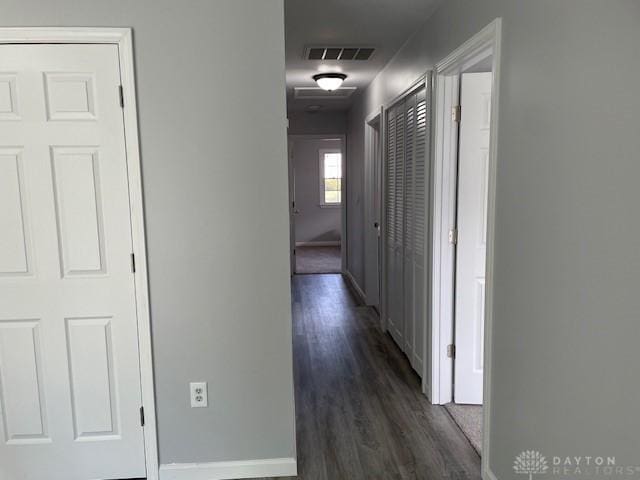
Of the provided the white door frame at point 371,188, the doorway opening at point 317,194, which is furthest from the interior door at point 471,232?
the doorway opening at point 317,194

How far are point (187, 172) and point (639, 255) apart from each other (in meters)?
1.74

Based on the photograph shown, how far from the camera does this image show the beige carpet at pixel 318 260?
7.89m

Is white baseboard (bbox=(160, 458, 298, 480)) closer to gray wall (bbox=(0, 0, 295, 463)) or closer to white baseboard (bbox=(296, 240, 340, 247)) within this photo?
gray wall (bbox=(0, 0, 295, 463))

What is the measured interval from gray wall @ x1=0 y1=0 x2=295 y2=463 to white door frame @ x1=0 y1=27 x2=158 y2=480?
3cm

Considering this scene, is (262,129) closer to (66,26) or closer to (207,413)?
(66,26)

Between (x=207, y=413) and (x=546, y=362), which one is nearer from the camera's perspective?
(x=546, y=362)

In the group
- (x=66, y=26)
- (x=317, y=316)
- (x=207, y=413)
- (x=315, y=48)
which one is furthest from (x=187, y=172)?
(x=317, y=316)

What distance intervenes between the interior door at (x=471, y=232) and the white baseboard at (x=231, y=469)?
1.30 meters

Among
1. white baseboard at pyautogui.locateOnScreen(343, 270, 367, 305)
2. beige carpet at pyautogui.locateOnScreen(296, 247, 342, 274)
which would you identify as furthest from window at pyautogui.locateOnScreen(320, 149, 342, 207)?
white baseboard at pyautogui.locateOnScreen(343, 270, 367, 305)

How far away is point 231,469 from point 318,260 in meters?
6.44

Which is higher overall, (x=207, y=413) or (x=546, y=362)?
(x=546, y=362)

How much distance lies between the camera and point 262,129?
7.14ft

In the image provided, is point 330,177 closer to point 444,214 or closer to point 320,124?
point 320,124

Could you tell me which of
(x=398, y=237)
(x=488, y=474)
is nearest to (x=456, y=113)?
(x=398, y=237)
